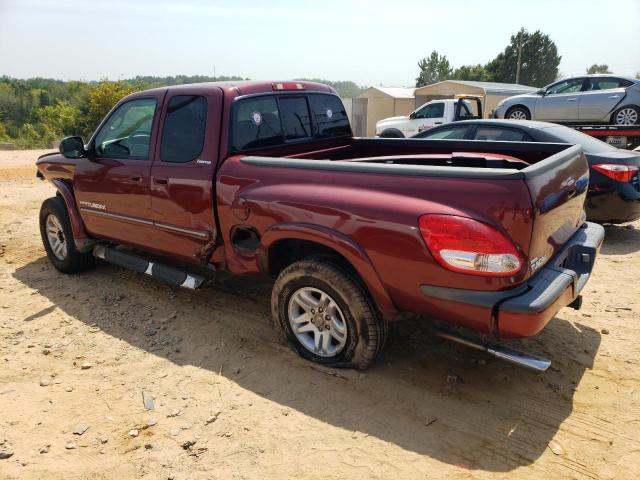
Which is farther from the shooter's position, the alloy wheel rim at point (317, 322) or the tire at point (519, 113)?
the tire at point (519, 113)

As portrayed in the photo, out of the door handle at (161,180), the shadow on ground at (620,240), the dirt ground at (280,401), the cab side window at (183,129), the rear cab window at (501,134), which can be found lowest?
the shadow on ground at (620,240)

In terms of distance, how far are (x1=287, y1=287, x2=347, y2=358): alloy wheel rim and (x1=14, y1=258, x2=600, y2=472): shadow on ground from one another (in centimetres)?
16

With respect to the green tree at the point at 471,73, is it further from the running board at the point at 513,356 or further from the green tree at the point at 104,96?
the running board at the point at 513,356

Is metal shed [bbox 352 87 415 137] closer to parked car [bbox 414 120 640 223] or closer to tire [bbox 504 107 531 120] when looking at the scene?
tire [bbox 504 107 531 120]

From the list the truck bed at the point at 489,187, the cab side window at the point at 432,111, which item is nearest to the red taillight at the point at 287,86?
the truck bed at the point at 489,187

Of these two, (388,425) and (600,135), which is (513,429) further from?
(600,135)

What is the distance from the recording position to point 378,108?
30.4 m

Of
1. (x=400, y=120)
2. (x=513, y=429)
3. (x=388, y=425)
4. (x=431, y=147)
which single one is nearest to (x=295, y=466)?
(x=388, y=425)

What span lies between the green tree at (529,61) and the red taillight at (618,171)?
67.6 meters

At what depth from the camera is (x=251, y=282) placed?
5043 mm

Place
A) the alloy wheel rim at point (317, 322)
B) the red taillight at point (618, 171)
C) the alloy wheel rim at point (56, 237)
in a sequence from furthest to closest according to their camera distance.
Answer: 1. the red taillight at point (618, 171)
2. the alloy wheel rim at point (56, 237)
3. the alloy wheel rim at point (317, 322)

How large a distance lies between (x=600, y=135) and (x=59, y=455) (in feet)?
33.1

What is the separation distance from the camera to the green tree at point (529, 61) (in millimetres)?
68938

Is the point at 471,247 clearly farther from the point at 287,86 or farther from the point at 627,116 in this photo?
the point at 627,116
